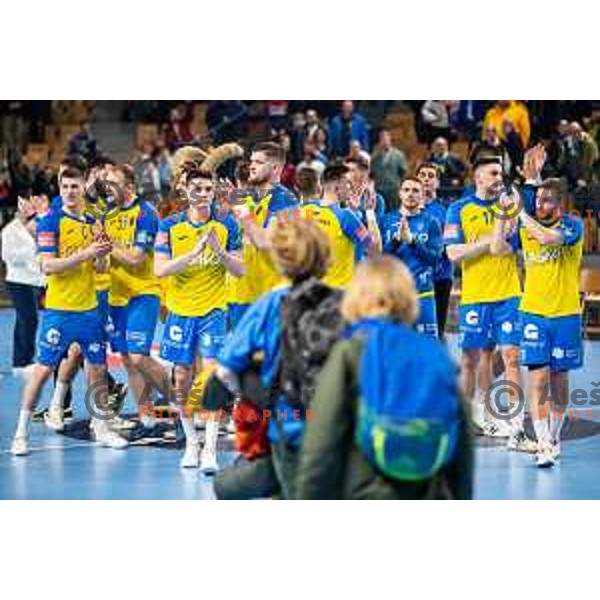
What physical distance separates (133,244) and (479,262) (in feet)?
6.24

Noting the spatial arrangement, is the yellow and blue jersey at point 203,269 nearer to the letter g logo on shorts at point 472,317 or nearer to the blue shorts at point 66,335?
the blue shorts at point 66,335

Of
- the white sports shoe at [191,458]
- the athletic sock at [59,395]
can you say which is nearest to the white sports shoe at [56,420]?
the athletic sock at [59,395]

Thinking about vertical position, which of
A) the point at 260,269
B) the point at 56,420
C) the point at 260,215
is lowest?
the point at 56,420

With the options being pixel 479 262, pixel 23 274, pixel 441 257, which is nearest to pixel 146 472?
pixel 23 274

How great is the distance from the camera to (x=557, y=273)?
8.23 m

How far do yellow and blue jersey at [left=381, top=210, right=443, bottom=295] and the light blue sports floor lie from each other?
3.29 feet

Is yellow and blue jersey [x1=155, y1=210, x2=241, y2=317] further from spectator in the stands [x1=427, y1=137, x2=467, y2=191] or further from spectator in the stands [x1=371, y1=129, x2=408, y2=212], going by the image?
spectator in the stands [x1=427, y1=137, x2=467, y2=191]

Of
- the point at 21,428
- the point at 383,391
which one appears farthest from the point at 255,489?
the point at 21,428

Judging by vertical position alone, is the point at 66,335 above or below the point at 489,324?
below

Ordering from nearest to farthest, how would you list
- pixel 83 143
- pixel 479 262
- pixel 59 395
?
pixel 479 262 < pixel 59 395 < pixel 83 143

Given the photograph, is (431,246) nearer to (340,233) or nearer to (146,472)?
(340,233)

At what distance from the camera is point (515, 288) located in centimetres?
886

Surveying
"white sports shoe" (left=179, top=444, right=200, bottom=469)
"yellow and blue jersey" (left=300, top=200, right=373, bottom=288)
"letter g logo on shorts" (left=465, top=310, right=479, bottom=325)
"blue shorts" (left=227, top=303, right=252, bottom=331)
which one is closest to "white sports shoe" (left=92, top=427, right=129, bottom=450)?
"white sports shoe" (left=179, top=444, right=200, bottom=469)

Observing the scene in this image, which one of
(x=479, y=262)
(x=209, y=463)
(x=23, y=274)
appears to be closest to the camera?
(x=209, y=463)
